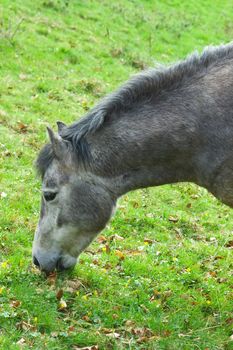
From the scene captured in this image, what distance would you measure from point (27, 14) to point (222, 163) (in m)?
14.4

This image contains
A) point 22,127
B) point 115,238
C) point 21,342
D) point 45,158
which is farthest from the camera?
point 22,127

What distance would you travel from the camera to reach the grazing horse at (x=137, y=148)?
23.5 ft

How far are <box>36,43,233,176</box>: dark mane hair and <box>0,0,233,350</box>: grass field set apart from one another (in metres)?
0.80

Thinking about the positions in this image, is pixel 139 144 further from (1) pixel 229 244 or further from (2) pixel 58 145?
(1) pixel 229 244

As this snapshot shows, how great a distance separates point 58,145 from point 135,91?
3.84 ft

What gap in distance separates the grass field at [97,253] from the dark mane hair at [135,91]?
80 centimetres

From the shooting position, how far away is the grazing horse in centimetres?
715

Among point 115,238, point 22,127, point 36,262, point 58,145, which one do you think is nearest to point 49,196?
point 58,145

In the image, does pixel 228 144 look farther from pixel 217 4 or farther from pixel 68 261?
pixel 217 4

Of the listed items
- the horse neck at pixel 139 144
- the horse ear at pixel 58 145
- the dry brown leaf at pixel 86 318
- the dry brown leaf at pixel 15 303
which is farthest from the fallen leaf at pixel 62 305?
the horse ear at pixel 58 145

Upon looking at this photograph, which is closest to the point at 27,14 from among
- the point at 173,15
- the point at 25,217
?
the point at 173,15

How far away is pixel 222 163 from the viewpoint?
7.11 meters

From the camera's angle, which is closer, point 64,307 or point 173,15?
point 64,307

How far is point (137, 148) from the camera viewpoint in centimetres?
723
